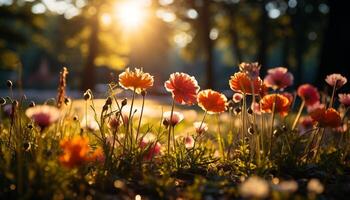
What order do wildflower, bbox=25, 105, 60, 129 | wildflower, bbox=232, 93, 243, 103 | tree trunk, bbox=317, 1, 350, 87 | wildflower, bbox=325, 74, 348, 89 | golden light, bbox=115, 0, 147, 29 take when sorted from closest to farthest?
wildflower, bbox=25, 105, 60, 129 < wildflower, bbox=325, 74, 348, 89 < wildflower, bbox=232, 93, 243, 103 < tree trunk, bbox=317, 1, 350, 87 < golden light, bbox=115, 0, 147, 29

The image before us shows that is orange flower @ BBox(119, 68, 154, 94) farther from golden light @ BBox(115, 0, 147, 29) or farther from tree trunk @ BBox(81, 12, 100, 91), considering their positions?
golden light @ BBox(115, 0, 147, 29)

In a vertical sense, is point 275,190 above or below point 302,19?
below

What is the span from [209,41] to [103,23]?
969cm

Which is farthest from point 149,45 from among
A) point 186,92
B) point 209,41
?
point 186,92

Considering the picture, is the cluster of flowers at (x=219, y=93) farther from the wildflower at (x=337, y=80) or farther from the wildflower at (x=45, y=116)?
the wildflower at (x=45, y=116)

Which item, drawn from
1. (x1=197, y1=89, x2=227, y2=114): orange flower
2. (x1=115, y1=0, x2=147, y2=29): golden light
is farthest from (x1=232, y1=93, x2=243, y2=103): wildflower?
(x1=115, y1=0, x2=147, y2=29): golden light

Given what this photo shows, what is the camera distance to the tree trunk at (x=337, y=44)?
10562 millimetres

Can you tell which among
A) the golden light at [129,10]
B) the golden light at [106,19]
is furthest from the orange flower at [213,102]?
the golden light at [106,19]

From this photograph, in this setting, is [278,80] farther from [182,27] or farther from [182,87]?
[182,27]

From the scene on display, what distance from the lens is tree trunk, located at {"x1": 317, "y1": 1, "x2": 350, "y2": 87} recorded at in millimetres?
10562

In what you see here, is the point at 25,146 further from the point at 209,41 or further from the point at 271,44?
the point at 271,44

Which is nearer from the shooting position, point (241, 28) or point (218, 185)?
point (218, 185)

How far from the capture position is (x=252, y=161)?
3422 millimetres

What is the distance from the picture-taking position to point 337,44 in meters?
10.8
